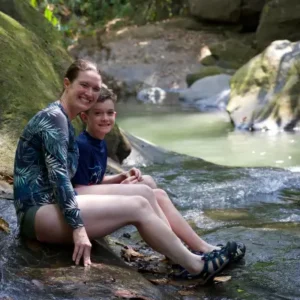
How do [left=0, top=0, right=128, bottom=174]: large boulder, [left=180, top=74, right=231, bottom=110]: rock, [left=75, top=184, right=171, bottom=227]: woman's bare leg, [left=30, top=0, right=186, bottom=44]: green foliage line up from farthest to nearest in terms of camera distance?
1. [left=30, top=0, right=186, bottom=44]: green foliage
2. [left=180, top=74, right=231, bottom=110]: rock
3. [left=0, top=0, right=128, bottom=174]: large boulder
4. [left=75, top=184, right=171, bottom=227]: woman's bare leg

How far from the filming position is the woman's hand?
2932 mm

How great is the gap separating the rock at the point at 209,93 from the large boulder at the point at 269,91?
77.7 inches

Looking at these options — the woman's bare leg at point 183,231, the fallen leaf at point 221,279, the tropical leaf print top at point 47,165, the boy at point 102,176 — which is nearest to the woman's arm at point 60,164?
the tropical leaf print top at point 47,165

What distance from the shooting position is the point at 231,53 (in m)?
18.8

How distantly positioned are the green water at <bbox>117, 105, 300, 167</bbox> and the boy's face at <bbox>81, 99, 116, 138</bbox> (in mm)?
5349

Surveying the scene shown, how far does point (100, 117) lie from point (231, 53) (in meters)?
15.7

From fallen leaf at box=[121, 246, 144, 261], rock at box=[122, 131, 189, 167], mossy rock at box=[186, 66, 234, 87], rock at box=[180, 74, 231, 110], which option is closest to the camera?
fallen leaf at box=[121, 246, 144, 261]

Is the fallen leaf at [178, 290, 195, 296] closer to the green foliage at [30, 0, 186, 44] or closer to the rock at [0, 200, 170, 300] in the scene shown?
the rock at [0, 200, 170, 300]

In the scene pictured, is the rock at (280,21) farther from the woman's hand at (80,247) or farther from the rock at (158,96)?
the woman's hand at (80,247)

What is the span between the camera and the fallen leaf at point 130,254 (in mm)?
3564

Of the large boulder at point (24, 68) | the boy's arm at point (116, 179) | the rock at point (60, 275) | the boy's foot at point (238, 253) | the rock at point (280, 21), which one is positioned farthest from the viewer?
the rock at point (280, 21)

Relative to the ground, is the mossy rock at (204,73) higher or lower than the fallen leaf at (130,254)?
lower

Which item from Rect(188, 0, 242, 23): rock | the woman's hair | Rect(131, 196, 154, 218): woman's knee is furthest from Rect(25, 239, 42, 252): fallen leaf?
Rect(188, 0, 242, 23): rock

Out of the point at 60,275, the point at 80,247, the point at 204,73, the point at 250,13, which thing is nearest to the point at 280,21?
the point at 204,73
